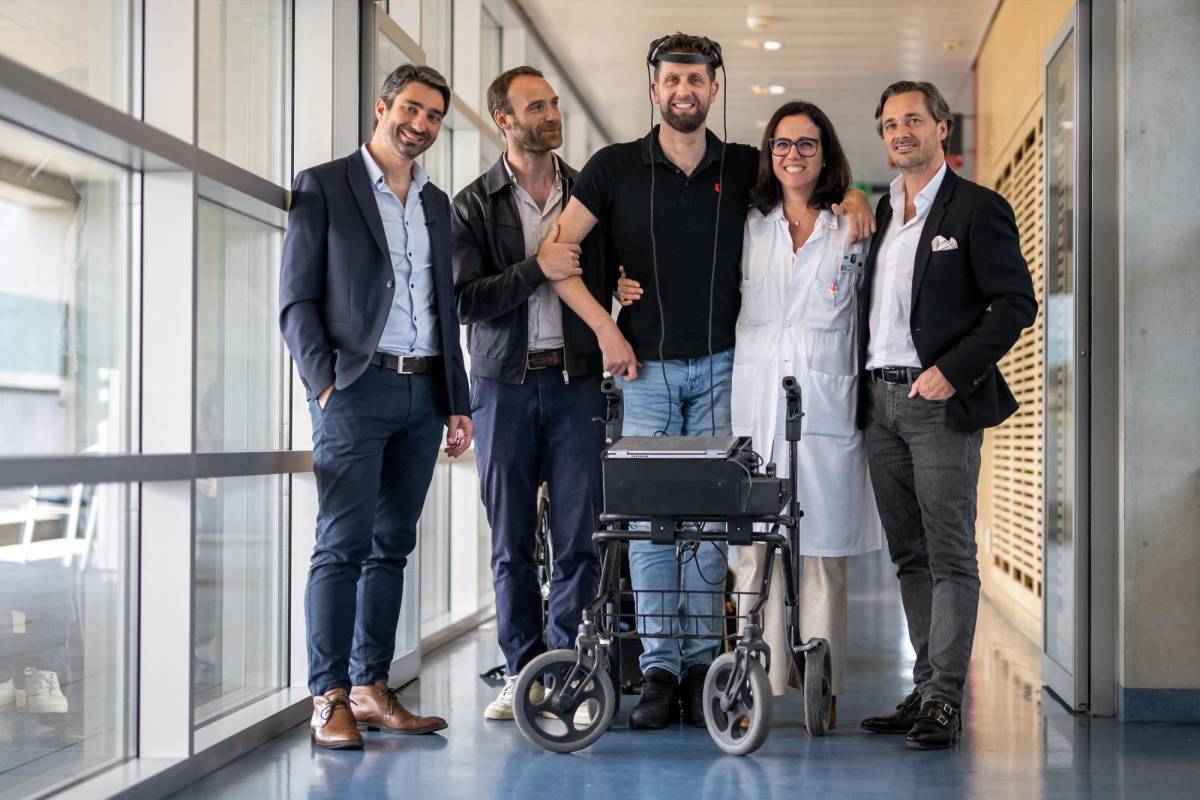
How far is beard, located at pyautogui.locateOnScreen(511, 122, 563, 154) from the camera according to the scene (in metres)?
3.74

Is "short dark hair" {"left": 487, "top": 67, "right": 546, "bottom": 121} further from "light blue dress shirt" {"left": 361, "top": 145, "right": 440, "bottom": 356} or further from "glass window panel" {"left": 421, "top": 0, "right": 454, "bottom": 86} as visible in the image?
"glass window panel" {"left": 421, "top": 0, "right": 454, "bottom": 86}

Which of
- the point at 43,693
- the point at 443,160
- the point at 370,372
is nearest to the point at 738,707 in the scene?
the point at 370,372

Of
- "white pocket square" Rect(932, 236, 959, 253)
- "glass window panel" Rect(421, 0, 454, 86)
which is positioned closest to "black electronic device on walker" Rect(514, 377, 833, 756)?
"white pocket square" Rect(932, 236, 959, 253)

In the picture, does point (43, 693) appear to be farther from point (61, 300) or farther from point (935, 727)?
point (935, 727)

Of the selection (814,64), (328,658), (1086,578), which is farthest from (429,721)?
(814,64)

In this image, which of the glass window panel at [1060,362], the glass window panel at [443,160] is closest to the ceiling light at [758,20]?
the glass window panel at [443,160]

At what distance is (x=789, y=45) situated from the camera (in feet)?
26.4

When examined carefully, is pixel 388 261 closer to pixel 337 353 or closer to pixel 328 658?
pixel 337 353

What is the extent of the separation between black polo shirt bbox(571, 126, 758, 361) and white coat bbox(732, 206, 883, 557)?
0.09m

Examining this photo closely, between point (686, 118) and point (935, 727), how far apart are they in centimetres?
166

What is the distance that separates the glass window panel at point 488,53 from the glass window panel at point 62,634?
14.3 feet

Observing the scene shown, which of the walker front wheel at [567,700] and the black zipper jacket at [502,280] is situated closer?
the walker front wheel at [567,700]

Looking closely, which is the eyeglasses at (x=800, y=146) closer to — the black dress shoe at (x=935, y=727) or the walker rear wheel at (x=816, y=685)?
the walker rear wheel at (x=816, y=685)

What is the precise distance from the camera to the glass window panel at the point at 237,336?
331 centimetres
